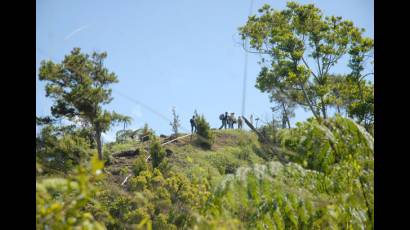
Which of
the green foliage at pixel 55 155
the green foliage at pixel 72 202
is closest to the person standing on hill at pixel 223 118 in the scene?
the green foliage at pixel 55 155

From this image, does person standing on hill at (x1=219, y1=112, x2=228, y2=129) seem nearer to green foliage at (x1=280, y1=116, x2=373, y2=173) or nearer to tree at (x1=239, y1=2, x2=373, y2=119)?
tree at (x1=239, y1=2, x2=373, y2=119)

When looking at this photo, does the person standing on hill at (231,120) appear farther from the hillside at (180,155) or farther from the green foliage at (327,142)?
the green foliage at (327,142)

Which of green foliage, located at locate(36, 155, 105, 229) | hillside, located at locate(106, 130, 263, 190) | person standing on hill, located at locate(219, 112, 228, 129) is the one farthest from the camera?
person standing on hill, located at locate(219, 112, 228, 129)

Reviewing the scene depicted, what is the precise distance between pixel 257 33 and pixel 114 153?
6.61 meters

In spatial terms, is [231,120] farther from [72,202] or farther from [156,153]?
[72,202]

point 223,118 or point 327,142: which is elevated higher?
point 223,118

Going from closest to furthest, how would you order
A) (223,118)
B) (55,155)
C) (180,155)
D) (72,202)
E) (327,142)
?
(72,202) < (55,155) < (327,142) < (180,155) < (223,118)

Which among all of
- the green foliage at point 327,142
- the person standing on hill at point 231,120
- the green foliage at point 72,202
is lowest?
the green foliage at point 72,202

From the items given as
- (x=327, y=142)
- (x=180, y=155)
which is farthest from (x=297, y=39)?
(x=327, y=142)

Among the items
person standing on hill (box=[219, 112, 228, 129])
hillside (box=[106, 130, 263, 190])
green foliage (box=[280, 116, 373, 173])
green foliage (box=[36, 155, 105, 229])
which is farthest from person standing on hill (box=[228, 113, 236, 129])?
green foliage (box=[36, 155, 105, 229])

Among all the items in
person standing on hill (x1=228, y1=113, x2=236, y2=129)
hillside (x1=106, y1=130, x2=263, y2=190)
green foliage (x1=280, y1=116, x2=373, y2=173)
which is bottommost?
hillside (x1=106, y1=130, x2=263, y2=190)
